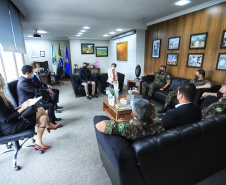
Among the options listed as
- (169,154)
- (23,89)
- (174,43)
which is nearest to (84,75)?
(23,89)

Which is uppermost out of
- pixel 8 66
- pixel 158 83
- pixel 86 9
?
pixel 86 9

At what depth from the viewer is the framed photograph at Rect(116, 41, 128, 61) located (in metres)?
6.49

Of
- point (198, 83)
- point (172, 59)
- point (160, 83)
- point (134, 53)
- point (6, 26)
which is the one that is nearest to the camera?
point (6, 26)

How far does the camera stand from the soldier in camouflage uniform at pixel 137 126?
3.70ft

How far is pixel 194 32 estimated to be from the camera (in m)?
3.75

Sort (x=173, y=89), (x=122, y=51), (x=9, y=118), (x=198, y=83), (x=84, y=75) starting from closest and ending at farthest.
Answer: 1. (x=9, y=118)
2. (x=198, y=83)
3. (x=173, y=89)
4. (x=84, y=75)
5. (x=122, y=51)

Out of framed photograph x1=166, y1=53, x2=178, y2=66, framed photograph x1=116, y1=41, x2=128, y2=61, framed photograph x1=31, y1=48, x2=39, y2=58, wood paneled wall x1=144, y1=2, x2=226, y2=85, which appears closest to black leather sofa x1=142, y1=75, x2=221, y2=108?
wood paneled wall x1=144, y1=2, x2=226, y2=85

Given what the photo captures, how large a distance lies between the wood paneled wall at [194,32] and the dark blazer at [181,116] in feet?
8.31

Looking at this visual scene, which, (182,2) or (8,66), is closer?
(182,2)

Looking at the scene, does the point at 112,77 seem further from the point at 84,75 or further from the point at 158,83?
the point at 158,83

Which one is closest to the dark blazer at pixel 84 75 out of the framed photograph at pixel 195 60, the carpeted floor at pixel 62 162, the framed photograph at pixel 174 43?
the carpeted floor at pixel 62 162

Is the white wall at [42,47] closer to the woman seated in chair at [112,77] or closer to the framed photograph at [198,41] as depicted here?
the woman seated in chair at [112,77]

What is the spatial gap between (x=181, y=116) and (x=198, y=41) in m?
3.22

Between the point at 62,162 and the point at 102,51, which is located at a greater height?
the point at 102,51
